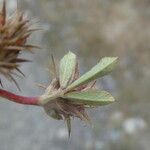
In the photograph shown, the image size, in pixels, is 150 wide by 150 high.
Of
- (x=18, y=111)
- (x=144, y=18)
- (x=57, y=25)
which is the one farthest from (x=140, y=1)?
(x=18, y=111)

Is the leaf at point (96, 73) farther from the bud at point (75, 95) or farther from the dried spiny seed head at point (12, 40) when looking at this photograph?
the dried spiny seed head at point (12, 40)

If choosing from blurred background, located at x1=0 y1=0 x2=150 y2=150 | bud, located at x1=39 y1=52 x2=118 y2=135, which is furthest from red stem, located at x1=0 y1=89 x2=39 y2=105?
blurred background, located at x1=0 y1=0 x2=150 y2=150

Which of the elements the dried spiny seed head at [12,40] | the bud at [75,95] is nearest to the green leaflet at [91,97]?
the bud at [75,95]

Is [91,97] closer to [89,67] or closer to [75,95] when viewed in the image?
[75,95]

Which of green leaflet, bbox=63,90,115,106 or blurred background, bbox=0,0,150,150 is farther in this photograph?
blurred background, bbox=0,0,150,150

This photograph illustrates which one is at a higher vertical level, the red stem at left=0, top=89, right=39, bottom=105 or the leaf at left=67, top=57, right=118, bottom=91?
the leaf at left=67, top=57, right=118, bottom=91

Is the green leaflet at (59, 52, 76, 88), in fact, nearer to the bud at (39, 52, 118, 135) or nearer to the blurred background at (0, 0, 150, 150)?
the bud at (39, 52, 118, 135)

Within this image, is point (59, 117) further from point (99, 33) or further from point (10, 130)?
point (99, 33)
